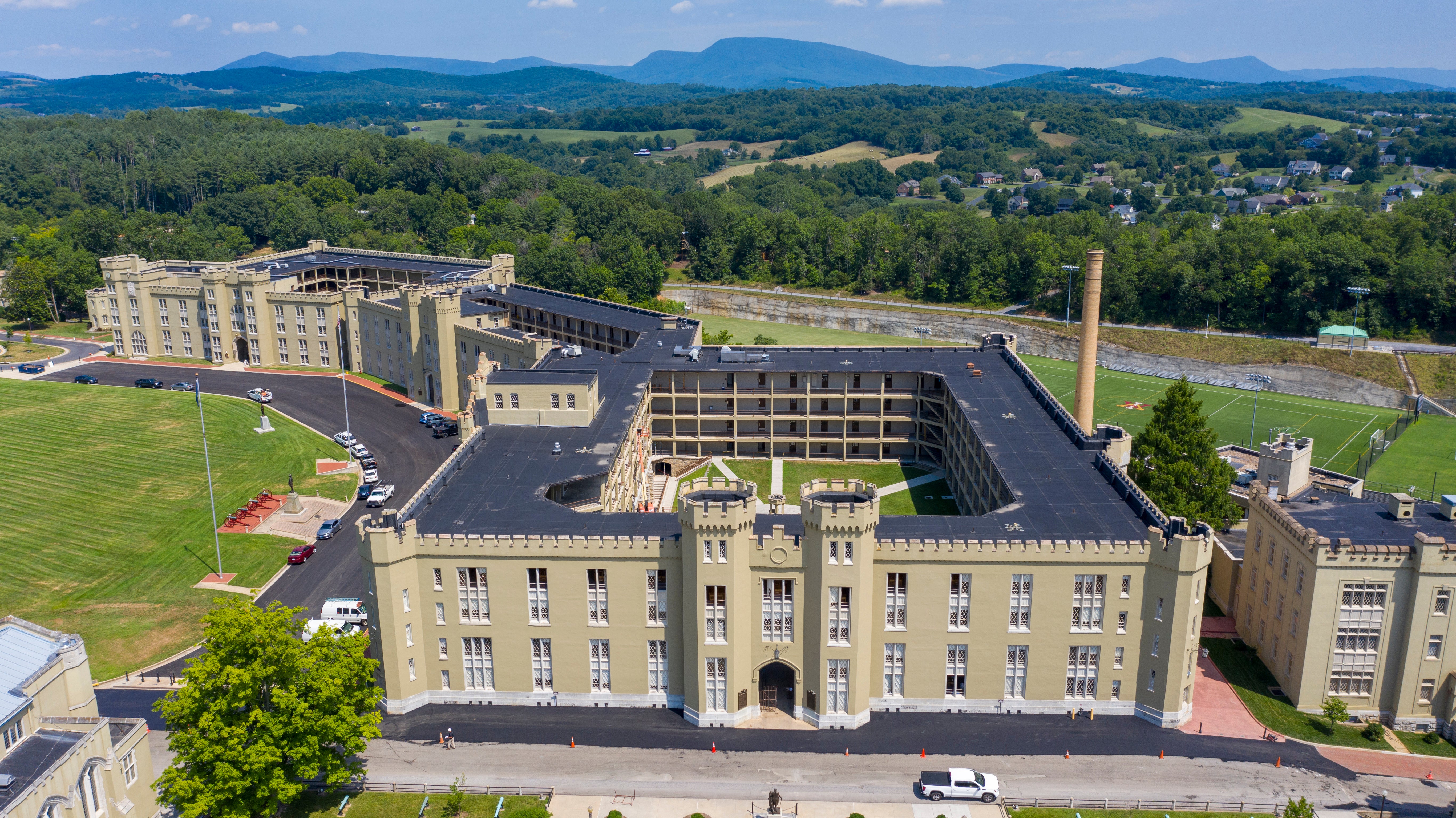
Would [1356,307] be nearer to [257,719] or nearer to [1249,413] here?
[1249,413]

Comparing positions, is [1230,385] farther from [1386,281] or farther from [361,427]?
[361,427]

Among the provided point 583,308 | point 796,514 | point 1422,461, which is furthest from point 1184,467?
point 583,308

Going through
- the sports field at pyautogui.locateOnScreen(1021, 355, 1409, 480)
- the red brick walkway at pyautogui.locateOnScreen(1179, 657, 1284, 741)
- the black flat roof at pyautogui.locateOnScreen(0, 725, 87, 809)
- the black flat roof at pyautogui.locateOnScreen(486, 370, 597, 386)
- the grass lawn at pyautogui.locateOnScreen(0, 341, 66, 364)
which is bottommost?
the sports field at pyautogui.locateOnScreen(1021, 355, 1409, 480)

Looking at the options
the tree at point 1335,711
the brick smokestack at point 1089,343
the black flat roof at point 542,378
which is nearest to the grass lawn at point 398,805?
the black flat roof at point 542,378

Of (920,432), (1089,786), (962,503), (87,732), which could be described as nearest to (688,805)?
(1089,786)

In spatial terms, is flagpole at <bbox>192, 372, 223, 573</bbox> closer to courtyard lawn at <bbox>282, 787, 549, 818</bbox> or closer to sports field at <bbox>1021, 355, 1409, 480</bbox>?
courtyard lawn at <bbox>282, 787, 549, 818</bbox>

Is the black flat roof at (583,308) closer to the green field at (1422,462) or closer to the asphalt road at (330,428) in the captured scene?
the asphalt road at (330,428)

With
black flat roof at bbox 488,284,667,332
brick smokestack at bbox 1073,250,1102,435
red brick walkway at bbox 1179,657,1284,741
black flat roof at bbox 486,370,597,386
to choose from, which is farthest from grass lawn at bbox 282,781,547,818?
black flat roof at bbox 488,284,667,332
